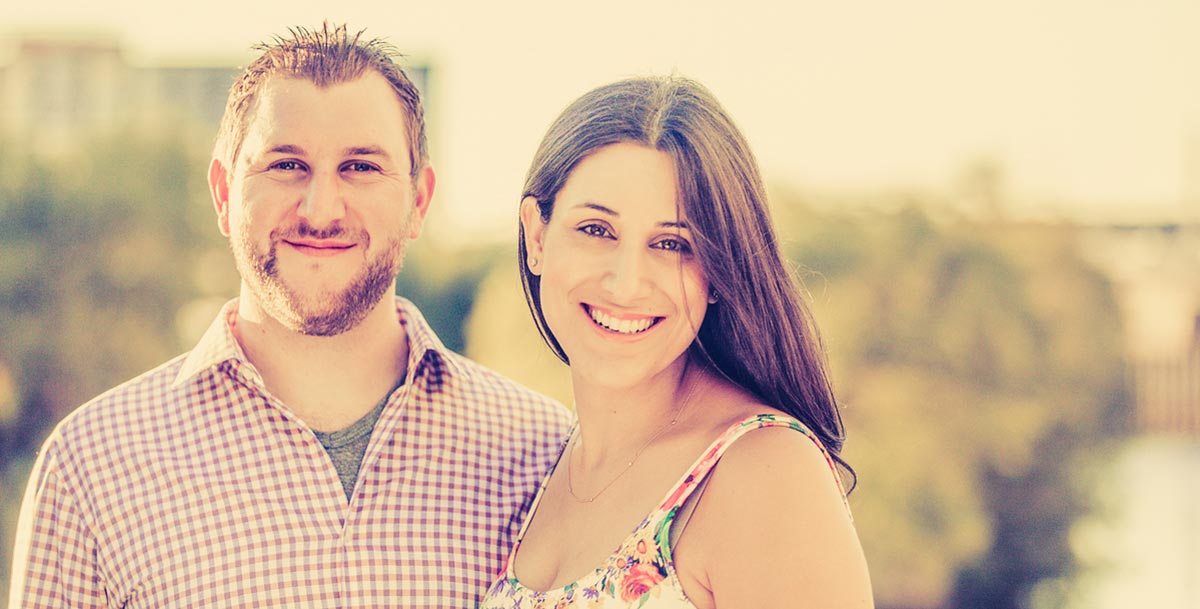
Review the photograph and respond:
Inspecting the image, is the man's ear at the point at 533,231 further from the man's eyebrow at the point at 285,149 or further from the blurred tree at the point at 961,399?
the blurred tree at the point at 961,399

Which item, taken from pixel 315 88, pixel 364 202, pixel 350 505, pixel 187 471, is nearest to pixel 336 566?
pixel 350 505

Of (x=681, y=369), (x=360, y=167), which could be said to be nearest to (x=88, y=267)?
(x=360, y=167)

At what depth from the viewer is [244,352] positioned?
4020 millimetres

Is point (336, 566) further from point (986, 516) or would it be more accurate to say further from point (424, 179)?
point (986, 516)

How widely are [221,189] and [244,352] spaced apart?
0.46 meters

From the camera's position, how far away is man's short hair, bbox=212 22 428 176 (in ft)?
13.0

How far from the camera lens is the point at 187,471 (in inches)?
149

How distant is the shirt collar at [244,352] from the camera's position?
3924 millimetres

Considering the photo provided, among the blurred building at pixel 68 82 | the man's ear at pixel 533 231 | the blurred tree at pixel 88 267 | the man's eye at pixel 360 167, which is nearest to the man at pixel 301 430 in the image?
the man's eye at pixel 360 167

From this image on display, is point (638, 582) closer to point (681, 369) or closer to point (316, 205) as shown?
point (681, 369)

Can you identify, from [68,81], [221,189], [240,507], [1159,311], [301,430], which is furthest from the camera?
[68,81]

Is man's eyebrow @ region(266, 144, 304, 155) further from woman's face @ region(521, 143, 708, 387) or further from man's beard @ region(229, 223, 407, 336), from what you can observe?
woman's face @ region(521, 143, 708, 387)

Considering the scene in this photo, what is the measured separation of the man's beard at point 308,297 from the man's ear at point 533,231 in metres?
0.52

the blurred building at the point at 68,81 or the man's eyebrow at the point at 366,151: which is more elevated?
the man's eyebrow at the point at 366,151
